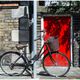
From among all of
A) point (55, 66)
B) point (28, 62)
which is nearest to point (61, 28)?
point (55, 66)

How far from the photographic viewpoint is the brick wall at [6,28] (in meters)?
13.3

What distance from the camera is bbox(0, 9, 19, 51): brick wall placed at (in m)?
13.3

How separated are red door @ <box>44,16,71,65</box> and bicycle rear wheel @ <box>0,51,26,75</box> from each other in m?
3.10

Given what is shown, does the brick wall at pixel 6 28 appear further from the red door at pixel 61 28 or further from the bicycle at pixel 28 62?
the bicycle at pixel 28 62

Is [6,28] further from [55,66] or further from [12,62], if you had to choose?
[55,66]

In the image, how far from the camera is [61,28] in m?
13.5

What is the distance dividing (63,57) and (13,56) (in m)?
1.53

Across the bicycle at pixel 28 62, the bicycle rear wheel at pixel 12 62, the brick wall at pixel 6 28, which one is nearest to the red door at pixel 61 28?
the brick wall at pixel 6 28

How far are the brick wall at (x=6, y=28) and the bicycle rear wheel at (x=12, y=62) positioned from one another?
104 inches

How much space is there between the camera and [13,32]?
13.4 metres

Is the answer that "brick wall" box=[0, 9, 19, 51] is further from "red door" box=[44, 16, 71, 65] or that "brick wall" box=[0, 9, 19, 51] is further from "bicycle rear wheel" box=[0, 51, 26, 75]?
"bicycle rear wheel" box=[0, 51, 26, 75]

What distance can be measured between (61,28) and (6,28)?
215 cm

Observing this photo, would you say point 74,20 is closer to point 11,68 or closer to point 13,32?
point 13,32

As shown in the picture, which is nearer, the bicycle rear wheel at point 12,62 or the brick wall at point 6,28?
the bicycle rear wheel at point 12,62
